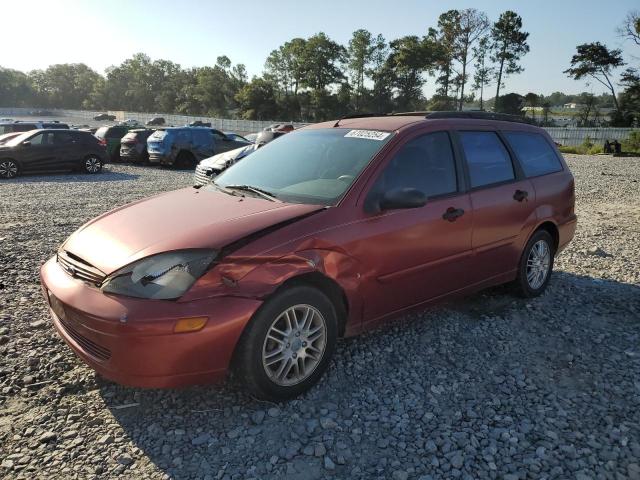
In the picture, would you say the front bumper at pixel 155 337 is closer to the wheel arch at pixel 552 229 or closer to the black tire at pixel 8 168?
the wheel arch at pixel 552 229

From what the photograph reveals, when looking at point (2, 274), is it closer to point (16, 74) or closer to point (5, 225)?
point (5, 225)

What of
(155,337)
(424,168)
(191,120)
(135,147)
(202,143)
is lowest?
(155,337)

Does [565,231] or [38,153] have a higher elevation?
[38,153]

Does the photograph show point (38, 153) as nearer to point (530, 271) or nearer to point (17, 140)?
point (17, 140)

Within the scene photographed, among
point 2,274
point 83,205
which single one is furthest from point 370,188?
point 83,205

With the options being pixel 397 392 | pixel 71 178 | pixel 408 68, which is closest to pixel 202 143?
pixel 71 178

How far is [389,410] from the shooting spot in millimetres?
3031

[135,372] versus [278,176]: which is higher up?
[278,176]

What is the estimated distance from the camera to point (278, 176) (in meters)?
3.81

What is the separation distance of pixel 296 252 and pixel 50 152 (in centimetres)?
1609

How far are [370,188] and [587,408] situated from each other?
1.94 meters

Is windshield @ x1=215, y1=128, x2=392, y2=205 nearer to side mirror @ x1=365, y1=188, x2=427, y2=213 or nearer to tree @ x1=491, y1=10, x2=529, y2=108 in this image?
side mirror @ x1=365, y1=188, x2=427, y2=213

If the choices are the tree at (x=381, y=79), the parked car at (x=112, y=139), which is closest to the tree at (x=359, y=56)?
the tree at (x=381, y=79)

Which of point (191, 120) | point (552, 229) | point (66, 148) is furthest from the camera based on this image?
point (191, 120)
